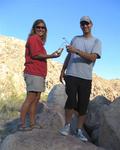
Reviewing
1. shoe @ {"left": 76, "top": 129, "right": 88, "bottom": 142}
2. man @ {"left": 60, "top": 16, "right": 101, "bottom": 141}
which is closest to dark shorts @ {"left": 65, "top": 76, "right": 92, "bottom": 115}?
man @ {"left": 60, "top": 16, "right": 101, "bottom": 141}

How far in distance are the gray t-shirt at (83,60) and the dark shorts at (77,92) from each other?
0.29ft

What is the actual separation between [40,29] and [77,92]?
1.36 meters

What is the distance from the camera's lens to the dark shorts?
323 inches

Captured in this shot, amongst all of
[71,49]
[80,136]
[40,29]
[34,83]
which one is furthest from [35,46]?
[80,136]

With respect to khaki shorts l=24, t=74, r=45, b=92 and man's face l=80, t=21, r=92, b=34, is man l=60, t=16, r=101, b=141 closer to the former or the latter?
man's face l=80, t=21, r=92, b=34

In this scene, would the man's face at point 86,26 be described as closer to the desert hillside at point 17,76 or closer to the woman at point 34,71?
the woman at point 34,71

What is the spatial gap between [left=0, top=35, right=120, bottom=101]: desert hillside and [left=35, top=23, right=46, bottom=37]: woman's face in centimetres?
1676

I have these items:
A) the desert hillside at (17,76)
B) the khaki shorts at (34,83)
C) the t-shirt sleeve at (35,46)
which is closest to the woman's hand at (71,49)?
the t-shirt sleeve at (35,46)

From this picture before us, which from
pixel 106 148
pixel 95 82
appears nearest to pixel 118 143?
pixel 106 148

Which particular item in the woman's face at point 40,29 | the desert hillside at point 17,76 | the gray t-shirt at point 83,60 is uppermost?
the woman's face at point 40,29

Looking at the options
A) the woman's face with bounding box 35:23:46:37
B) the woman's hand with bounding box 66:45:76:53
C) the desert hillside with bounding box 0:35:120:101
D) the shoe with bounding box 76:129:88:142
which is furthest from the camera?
the desert hillside with bounding box 0:35:120:101

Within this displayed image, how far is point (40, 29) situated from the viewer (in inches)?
344

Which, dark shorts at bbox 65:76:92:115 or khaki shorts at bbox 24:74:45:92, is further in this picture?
khaki shorts at bbox 24:74:45:92

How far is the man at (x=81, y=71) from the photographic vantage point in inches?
322
